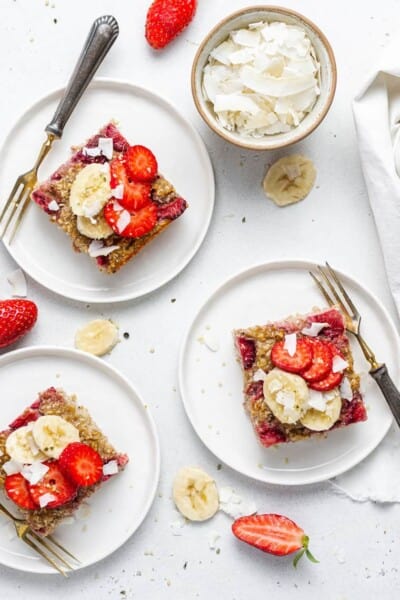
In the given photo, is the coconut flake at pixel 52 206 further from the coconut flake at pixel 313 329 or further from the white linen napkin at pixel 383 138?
the white linen napkin at pixel 383 138

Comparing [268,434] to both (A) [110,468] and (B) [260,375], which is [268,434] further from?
(A) [110,468]

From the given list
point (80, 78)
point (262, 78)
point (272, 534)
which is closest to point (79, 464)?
point (272, 534)

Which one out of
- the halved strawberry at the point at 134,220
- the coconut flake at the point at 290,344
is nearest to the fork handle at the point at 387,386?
the coconut flake at the point at 290,344

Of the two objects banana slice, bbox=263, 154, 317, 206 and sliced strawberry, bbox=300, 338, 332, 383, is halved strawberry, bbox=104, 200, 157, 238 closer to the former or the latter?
banana slice, bbox=263, 154, 317, 206

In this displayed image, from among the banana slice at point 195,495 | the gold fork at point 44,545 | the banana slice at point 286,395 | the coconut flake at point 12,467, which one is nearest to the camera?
the banana slice at point 286,395

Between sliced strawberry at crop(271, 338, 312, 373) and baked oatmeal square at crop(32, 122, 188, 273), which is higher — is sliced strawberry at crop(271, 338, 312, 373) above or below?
below

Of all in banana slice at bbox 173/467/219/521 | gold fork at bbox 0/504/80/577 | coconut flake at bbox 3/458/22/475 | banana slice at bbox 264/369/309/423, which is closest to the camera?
banana slice at bbox 264/369/309/423

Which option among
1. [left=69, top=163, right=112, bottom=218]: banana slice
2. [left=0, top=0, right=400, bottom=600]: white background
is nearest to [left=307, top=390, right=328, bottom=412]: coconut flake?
[left=0, top=0, right=400, bottom=600]: white background
